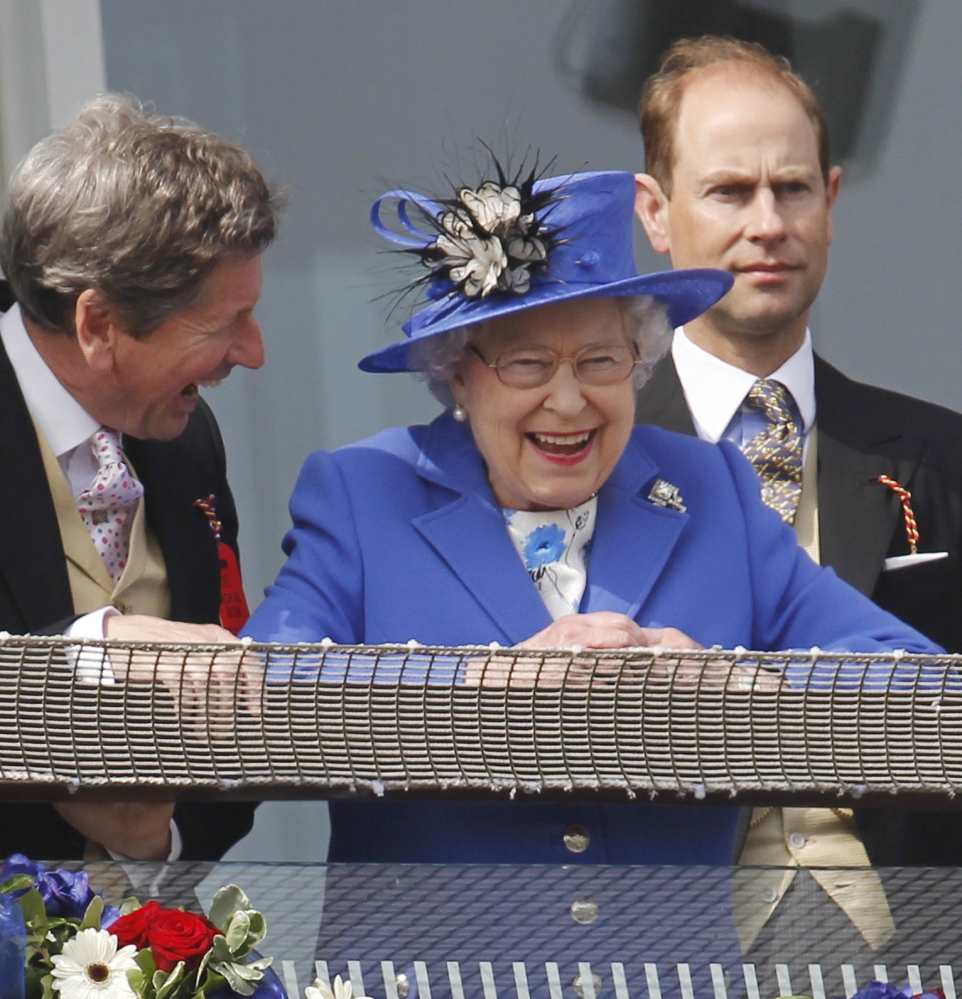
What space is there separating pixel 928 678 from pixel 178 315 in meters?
1.19

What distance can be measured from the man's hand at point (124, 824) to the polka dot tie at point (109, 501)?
55cm

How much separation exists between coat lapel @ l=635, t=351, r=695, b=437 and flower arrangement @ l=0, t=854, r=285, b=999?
1473mm

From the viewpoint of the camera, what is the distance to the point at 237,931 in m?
1.65

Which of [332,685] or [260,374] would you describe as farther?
[260,374]

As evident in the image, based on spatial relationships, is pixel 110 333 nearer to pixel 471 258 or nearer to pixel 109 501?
pixel 109 501

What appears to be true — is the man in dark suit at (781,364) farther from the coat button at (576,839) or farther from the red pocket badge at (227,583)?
the coat button at (576,839)

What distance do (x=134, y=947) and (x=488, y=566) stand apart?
2.64 ft

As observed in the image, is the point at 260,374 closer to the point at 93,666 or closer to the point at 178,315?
the point at 178,315

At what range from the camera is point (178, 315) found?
97.2 inches

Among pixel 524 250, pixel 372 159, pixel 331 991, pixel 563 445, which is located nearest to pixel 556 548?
pixel 563 445

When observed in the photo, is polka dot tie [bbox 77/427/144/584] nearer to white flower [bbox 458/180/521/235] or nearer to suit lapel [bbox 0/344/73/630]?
suit lapel [bbox 0/344/73/630]

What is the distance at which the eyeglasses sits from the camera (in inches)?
91.5

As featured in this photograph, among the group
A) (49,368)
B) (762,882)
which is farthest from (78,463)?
(762,882)

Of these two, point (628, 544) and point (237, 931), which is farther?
point (628, 544)
